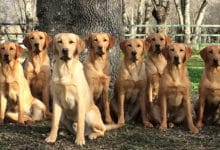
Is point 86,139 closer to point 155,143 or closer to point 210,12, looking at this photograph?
point 155,143

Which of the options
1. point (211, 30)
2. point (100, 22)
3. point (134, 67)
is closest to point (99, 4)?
point (100, 22)

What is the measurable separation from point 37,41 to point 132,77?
165 centimetres

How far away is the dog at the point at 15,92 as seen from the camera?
7.77 metres

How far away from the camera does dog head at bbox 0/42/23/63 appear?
7715 millimetres

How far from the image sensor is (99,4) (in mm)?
8820

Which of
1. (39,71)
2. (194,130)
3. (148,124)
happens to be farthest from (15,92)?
(194,130)

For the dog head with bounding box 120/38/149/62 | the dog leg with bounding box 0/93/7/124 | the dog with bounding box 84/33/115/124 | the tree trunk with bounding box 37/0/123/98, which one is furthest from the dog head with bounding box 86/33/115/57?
the dog leg with bounding box 0/93/7/124

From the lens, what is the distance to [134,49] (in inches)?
306

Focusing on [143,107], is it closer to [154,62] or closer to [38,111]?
[154,62]

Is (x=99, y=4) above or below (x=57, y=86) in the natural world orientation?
above

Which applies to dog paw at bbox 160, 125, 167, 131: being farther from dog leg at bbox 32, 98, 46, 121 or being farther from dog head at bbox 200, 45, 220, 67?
dog leg at bbox 32, 98, 46, 121

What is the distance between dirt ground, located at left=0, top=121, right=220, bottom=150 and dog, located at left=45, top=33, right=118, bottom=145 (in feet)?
0.65

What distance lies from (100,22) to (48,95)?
153cm

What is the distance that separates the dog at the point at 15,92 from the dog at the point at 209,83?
8.01 feet
